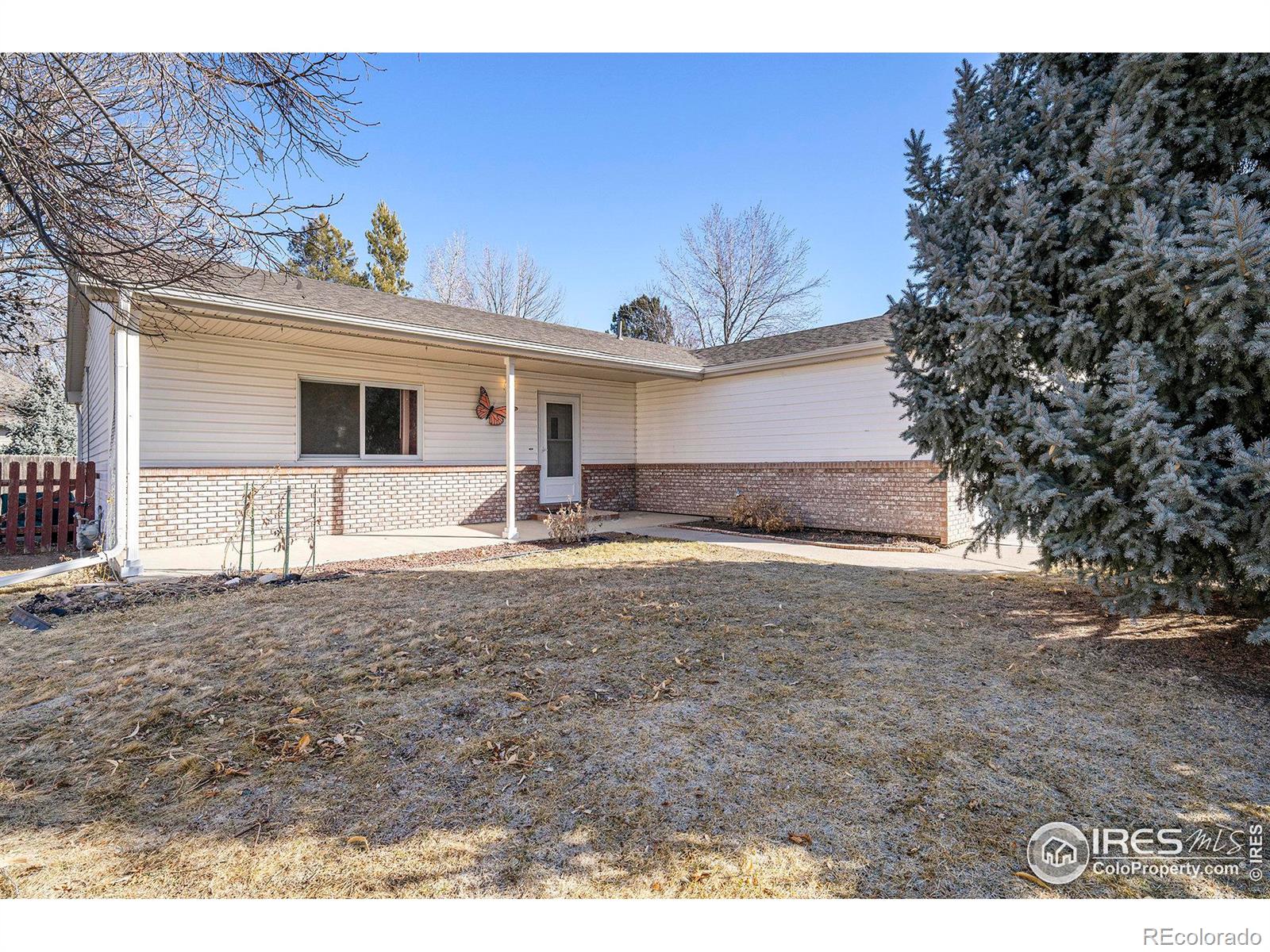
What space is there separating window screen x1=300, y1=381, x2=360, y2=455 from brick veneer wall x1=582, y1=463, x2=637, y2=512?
15.0ft

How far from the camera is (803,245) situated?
26016 mm

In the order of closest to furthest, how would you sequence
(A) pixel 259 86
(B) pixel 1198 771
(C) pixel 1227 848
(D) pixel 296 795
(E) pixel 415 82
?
(C) pixel 1227 848 < (D) pixel 296 795 < (B) pixel 1198 771 < (A) pixel 259 86 < (E) pixel 415 82

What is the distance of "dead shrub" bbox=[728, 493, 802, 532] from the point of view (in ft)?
34.1

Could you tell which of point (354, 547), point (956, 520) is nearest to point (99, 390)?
point (354, 547)

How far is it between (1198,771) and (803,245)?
86.3ft

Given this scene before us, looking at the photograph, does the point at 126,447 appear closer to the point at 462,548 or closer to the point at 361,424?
the point at 462,548

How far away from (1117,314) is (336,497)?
9576 mm

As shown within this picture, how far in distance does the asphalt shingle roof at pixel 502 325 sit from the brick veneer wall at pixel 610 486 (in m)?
2.62

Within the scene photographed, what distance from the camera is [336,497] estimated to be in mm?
9562

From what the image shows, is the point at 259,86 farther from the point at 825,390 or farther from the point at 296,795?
the point at 825,390

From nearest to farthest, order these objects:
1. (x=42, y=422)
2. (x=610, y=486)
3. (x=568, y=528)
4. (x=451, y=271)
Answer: (x=568, y=528) → (x=610, y=486) → (x=42, y=422) → (x=451, y=271)

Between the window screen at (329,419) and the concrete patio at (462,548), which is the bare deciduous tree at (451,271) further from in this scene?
the concrete patio at (462,548)
